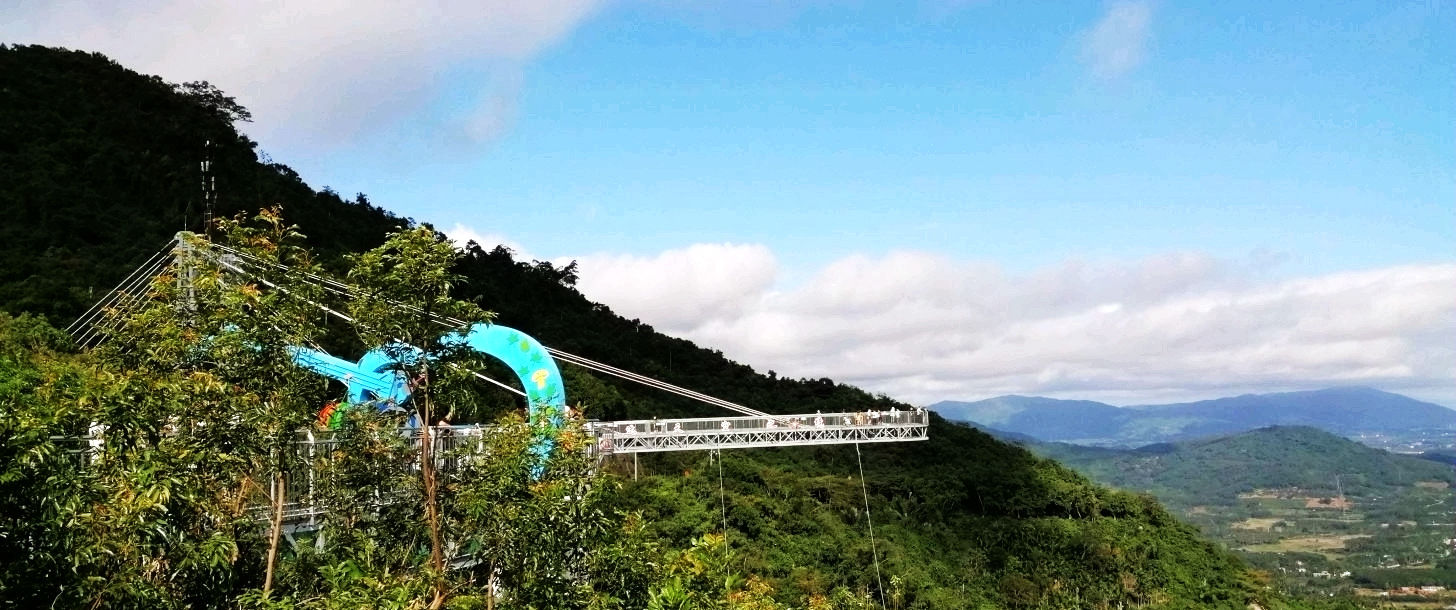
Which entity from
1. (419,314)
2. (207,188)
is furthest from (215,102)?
(419,314)

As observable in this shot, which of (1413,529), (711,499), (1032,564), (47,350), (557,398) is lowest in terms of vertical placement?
(1413,529)

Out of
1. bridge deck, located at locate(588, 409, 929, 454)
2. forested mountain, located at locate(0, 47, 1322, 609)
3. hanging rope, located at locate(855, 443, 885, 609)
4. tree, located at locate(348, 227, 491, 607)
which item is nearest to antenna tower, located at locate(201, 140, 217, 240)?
forested mountain, located at locate(0, 47, 1322, 609)

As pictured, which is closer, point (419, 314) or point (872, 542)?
point (419, 314)

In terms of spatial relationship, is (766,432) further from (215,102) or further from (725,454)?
(215,102)

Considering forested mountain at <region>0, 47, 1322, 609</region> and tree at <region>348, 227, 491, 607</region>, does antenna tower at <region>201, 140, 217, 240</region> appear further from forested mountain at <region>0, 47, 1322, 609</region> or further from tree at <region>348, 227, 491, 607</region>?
tree at <region>348, 227, 491, 607</region>

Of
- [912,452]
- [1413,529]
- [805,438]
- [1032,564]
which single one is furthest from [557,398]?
[1413,529]

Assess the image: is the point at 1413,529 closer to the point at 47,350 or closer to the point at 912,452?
the point at 912,452

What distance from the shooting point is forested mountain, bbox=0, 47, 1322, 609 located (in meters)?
29.6

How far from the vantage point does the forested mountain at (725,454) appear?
2964cm

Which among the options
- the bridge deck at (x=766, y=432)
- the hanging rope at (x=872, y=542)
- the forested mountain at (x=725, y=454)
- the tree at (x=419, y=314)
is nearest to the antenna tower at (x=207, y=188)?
the forested mountain at (x=725, y=454)

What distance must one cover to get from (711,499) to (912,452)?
44.2ft

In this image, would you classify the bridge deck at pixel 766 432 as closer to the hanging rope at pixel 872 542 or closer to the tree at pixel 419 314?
the hanging rope at pixel 872 542

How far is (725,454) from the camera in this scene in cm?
3669

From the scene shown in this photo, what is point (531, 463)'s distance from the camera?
8602mm
